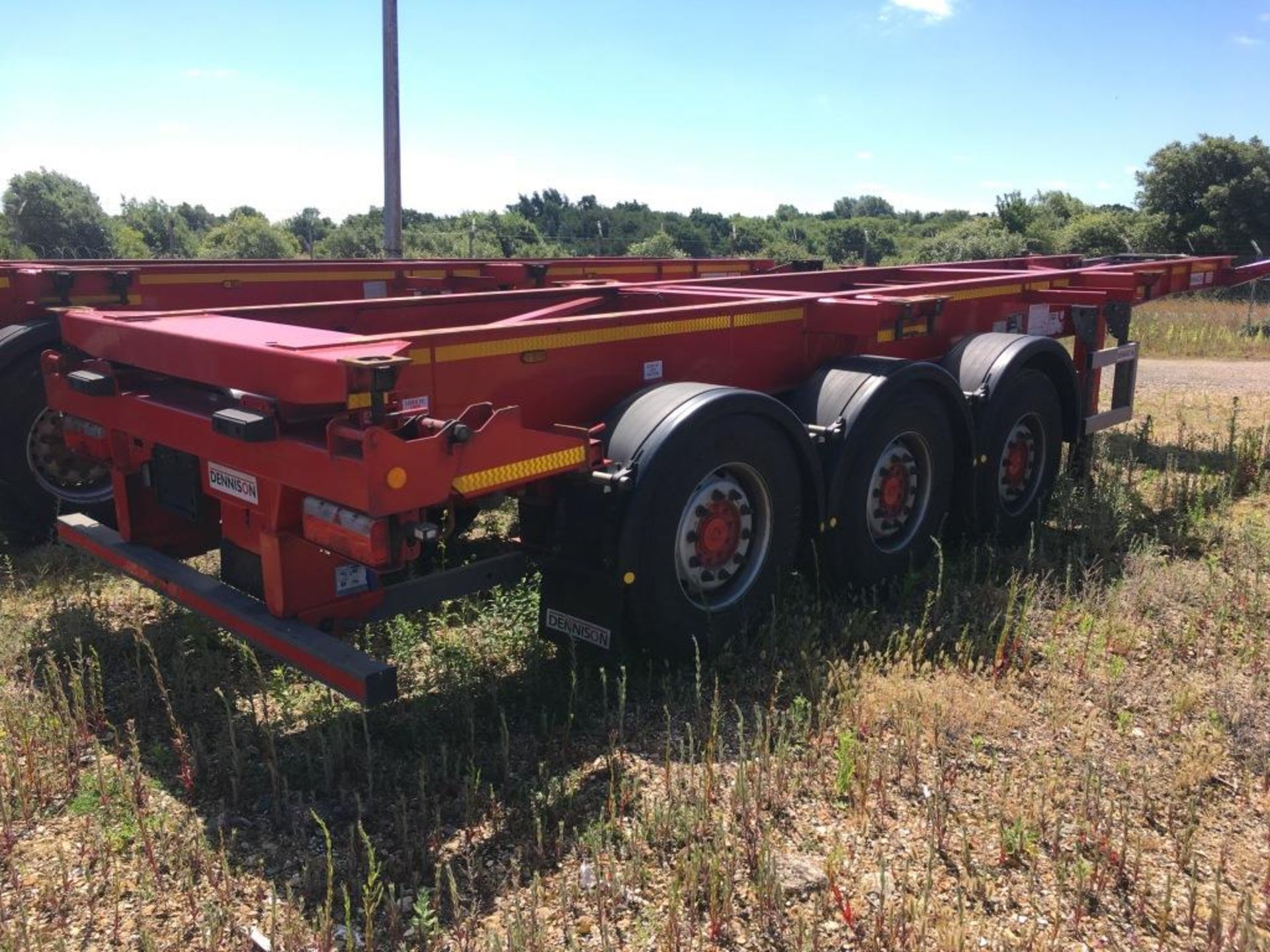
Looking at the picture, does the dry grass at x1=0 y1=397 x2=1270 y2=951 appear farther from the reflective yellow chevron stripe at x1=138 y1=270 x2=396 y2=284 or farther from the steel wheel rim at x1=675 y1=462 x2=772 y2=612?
the reflective yellow chevron stripe at x1=138 y1=270 x2=396 y2=284

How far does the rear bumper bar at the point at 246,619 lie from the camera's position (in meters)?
3.17

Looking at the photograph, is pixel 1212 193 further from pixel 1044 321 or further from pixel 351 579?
pixel 351 579

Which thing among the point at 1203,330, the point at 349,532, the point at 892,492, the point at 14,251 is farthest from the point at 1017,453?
the point at 14,251

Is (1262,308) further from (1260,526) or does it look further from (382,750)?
(382,750)

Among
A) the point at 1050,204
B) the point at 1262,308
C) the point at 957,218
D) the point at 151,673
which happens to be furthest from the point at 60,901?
the point at 957,218

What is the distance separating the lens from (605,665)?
3938mm

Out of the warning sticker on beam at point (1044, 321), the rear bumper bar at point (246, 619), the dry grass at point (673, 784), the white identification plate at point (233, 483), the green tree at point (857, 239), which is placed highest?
the green tree at point (857, 239)

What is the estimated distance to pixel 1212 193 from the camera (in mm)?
25266

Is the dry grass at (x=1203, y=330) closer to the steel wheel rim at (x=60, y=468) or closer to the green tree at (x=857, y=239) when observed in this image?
the steel wheel rim at (x=60, y=468)

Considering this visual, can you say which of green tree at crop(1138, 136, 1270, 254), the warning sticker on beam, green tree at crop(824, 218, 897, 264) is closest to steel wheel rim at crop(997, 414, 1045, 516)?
the warning sticker on beam

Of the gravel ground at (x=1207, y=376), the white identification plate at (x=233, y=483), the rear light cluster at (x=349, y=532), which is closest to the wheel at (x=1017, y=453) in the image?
the rear light cluster at (x=349, y=532)

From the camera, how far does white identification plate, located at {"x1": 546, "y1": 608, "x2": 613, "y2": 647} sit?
376 cm

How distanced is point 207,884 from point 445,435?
56.6 inches

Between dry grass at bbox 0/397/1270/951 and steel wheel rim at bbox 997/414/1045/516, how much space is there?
969mm
